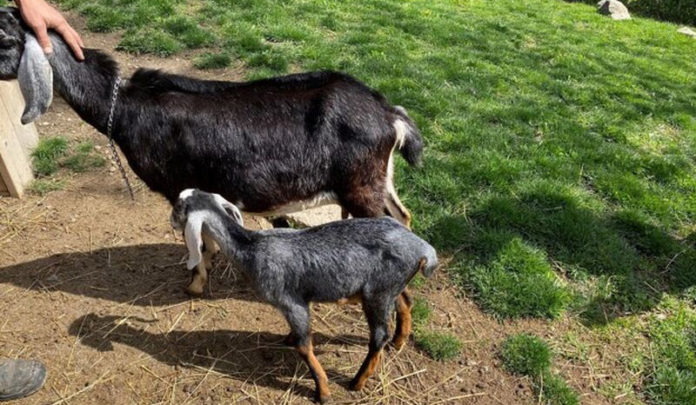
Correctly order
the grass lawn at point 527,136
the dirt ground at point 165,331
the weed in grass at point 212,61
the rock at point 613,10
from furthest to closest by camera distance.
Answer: the rock at point 613,10, the weed in grass at point 212,61, the grass lawn at point 527,136, the dirt ground at point 165,331

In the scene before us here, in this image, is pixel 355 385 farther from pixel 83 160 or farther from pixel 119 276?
pixel 83 160

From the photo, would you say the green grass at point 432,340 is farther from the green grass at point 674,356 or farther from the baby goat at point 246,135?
the green grass at point 674,356

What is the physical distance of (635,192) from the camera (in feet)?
16.0

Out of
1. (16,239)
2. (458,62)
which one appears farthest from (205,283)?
(458,62)

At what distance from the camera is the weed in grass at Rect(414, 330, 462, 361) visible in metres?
3.31

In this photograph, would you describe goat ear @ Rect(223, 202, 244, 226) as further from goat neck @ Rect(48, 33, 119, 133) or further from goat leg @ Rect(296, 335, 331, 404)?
goat neck @ Rect(48, 33, 119, 133)

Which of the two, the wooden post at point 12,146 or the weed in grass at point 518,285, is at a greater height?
the wooden post at point 12,146

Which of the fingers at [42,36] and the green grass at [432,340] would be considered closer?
the fingers at [42,36]

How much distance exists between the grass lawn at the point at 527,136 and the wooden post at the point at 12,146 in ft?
7.09

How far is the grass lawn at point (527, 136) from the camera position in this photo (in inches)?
150

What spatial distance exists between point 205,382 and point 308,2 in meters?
6.34

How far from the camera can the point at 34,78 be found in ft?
9.60

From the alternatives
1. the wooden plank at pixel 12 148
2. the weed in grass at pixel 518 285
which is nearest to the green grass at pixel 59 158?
the wooden plank at pixel 12 148

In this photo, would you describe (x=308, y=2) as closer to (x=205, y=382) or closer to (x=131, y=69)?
(x=131, y=69)
